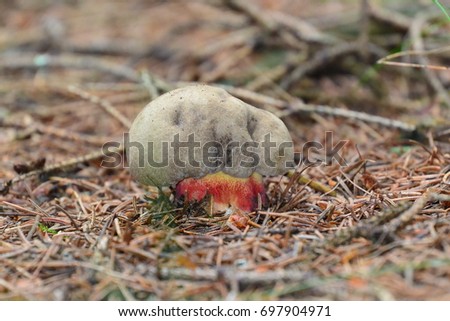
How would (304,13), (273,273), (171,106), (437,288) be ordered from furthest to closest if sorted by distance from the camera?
(304,13) → (171,106) → (273,273) → (437,288)

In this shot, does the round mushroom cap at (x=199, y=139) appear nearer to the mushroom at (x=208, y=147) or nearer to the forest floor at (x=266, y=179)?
the mushroom at (x=208, y=147)

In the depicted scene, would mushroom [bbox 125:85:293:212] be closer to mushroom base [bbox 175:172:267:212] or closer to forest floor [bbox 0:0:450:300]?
mushroom base [bbox 175:172:267:212]

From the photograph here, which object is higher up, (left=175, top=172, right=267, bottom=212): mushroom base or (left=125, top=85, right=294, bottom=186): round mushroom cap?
(left=125, top=85, right=294, bottom=186): round mushroom cap

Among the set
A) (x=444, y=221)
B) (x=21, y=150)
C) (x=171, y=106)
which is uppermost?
(x=171, y=106)

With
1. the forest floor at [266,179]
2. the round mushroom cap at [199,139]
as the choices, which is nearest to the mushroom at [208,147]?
the round mushroom cap at [199,139]

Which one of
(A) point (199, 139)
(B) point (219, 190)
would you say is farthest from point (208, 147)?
(B) point (219, 190)

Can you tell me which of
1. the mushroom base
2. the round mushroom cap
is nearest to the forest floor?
the mushroom base

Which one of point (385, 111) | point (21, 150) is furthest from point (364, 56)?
point (21, 150)

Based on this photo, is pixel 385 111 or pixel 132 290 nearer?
pixel 132 290
